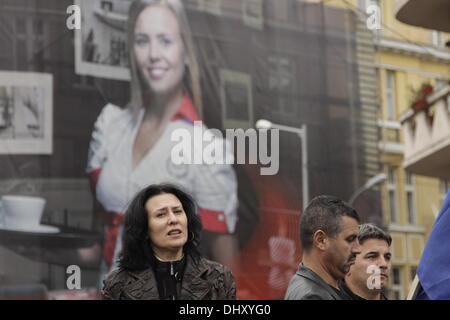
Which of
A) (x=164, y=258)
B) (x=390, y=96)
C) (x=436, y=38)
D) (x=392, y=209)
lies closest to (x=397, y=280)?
(x=392, y=209)

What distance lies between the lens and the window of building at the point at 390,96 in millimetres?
26844

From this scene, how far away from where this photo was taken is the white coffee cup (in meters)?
16.1

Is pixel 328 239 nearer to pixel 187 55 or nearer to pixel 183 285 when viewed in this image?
pixel 183 285

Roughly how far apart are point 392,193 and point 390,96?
223cm

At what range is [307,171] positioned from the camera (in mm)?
18656

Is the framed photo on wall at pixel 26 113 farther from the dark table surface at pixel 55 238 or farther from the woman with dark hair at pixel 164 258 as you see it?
the woman with dark hair at pixel 164 258

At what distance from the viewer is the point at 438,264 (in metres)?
2.87

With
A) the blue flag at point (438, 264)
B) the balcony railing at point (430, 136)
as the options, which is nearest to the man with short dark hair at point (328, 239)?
the blue flag at point (438, 264)

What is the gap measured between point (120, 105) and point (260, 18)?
9.72ft

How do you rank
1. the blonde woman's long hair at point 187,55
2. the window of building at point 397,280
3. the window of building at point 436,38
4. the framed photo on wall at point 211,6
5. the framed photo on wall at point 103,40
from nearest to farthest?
1. the framed photo on wall at point 103,40
2. the blonde woman's long hair at point 187,55
3. the framed photo on wall at point 211,6
4. the window of building at point 397,280
5. the window of building at point 436,38

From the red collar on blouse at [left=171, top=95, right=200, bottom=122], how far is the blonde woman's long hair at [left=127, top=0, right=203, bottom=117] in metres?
0.07

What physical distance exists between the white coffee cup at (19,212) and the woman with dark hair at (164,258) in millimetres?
12784
